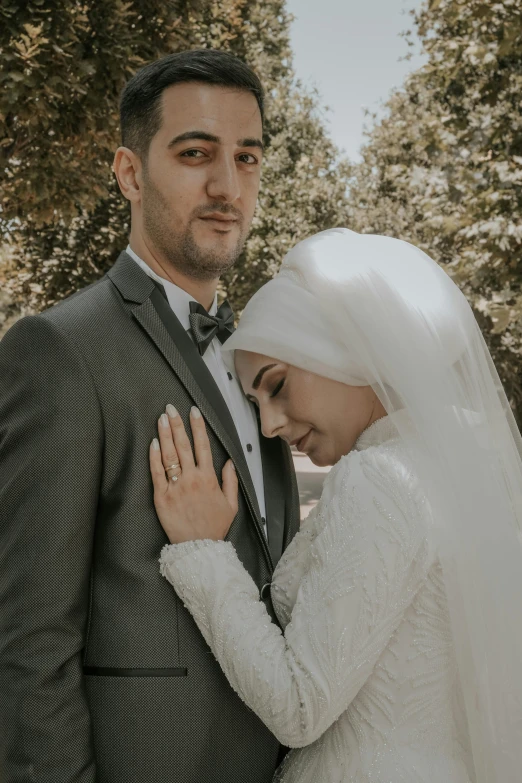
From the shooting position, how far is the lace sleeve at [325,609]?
1977 millimetres

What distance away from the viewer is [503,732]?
212cm

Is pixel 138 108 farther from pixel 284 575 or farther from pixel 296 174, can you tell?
pixel 296 174

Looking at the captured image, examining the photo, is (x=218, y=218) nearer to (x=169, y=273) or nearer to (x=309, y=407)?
(x=169, y=273)

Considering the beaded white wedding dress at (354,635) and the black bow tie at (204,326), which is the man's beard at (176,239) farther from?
the beaded white wedding dress at (354,635)

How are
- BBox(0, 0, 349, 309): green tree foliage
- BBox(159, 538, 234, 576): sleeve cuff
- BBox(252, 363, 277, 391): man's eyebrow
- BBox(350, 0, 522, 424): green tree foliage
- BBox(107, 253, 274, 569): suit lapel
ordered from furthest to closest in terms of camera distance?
BBox(350, 0, 522, 424): green tree foliage → BBox(0, 0, 349, 309): green tree foliage → BBox(252, 363, 277, 391): man's eyebrow → BBox(107, 253, 274, 569): suit lapel → BBox(159, 538, 234, 576): sleeve cuff

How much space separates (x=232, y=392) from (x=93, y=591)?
0.73 meters

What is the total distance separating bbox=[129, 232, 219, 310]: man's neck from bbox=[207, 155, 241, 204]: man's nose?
0.80 ft

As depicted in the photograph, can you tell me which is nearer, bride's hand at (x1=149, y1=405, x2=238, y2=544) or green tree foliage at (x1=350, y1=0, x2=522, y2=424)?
bride's hand at (x1=149, y1=405, x2=238, y2=544)

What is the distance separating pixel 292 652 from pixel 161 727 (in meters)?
0.36

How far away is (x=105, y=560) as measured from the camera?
2.09 metres

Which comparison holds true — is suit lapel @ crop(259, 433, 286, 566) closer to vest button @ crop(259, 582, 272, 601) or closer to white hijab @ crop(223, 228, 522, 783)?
vest button @ crop(259, 582, 272, 601)

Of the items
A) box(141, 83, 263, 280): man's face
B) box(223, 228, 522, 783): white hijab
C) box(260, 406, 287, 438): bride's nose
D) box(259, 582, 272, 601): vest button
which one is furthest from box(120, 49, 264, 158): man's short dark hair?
box(259, 582, 272, 601): vest button

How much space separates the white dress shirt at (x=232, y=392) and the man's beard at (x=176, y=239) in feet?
0.22

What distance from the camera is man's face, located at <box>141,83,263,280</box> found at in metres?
2.44
